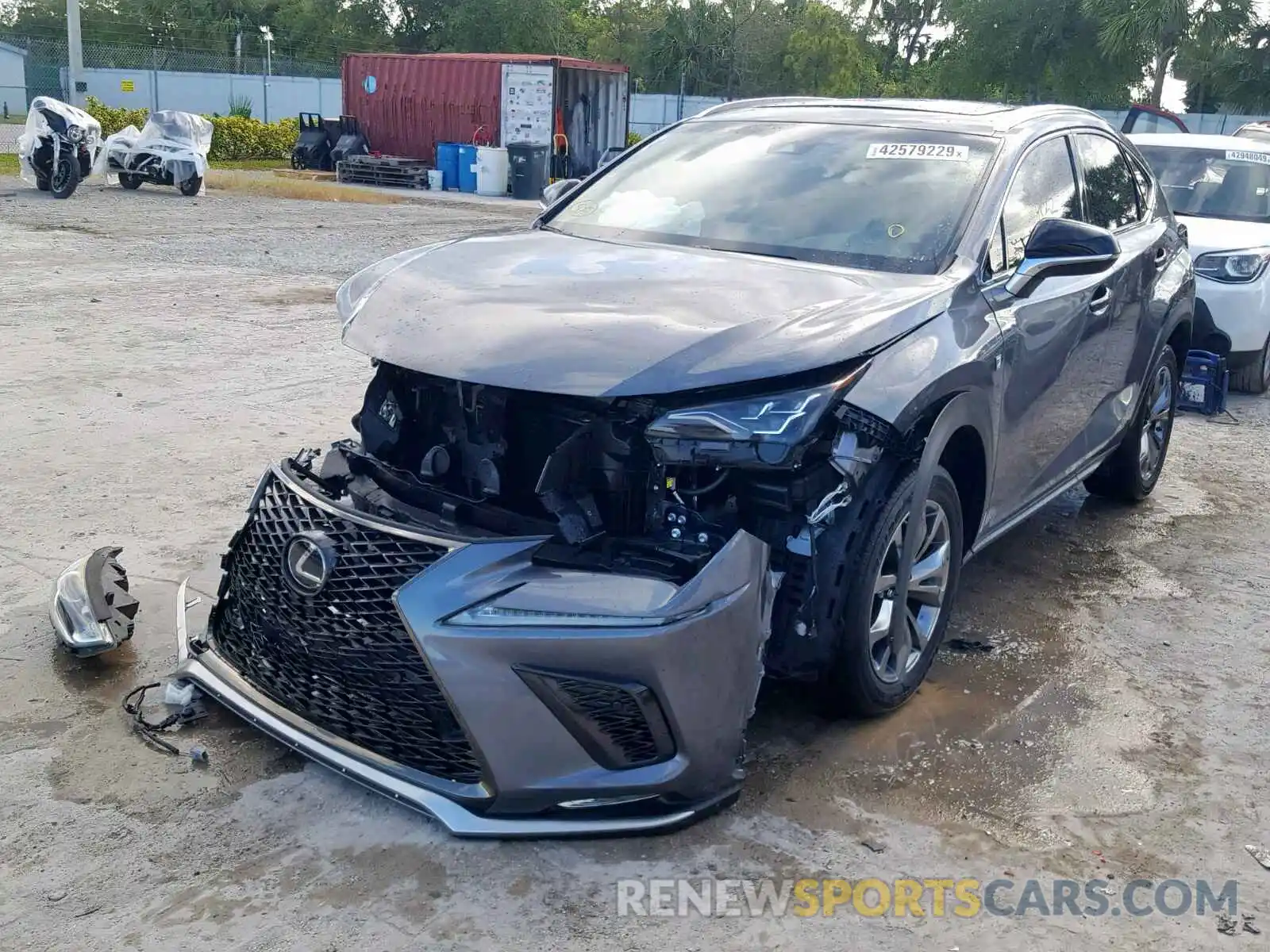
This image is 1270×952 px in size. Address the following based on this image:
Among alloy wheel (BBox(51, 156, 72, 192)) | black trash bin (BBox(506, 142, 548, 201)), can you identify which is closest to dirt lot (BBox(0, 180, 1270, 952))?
alloy wheel (BBox(51, 156, 72, 192))

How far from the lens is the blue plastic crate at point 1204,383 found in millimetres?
8438

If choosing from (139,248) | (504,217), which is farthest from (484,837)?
(504,217)

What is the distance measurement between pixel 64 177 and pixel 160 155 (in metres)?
2.02

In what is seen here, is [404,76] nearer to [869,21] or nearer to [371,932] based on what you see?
[371,932]

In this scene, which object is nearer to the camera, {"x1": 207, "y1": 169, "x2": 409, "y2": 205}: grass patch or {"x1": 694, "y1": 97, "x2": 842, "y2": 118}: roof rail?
{"x1": 694, "y1": 97, "x2": 842, "y2": 118}: roof rail

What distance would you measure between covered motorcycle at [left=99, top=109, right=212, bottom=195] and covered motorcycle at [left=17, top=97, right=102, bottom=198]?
1337 mm

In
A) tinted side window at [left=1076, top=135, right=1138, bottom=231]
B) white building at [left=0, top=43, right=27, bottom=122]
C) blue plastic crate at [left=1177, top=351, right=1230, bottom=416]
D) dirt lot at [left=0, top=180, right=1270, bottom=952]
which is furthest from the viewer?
white building at [left=0, top=43, right=27, bottom=122]

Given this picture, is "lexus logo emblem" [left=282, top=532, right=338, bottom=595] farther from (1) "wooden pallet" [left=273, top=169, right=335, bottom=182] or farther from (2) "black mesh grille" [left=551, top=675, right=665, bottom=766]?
(1) "wooden pallet" [left=273, top=169, right=335, bottom=182]

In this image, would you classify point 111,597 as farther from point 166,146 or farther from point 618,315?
point 166,146

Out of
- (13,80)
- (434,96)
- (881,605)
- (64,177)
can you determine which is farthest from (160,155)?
(13,80)

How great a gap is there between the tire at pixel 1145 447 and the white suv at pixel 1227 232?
2610 millimetres

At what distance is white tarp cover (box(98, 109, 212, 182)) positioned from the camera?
21.0m

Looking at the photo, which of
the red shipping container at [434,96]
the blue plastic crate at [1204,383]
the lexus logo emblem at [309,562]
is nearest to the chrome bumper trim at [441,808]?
the lexus logo emblem at [309,562]

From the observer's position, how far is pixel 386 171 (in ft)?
90.0
